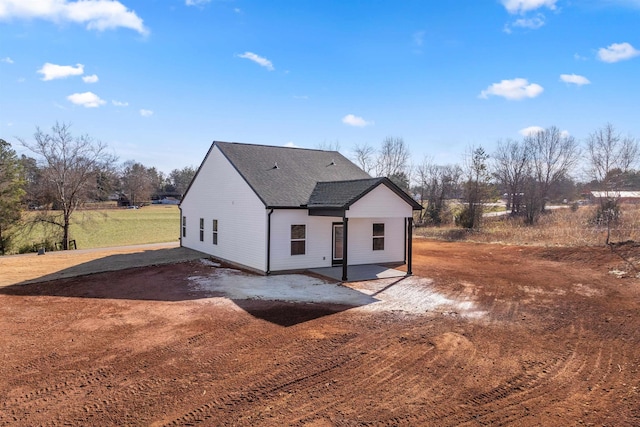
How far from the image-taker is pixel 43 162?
1047 inches

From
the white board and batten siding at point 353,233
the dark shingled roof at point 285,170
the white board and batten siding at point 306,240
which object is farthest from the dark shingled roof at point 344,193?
the white board and batten siding at point 306,240

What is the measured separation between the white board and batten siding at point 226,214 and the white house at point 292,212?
40 millimetres

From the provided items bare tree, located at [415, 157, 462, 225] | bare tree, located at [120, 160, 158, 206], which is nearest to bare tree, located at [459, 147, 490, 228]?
bare tree, located at [415, 157, 462, 225]

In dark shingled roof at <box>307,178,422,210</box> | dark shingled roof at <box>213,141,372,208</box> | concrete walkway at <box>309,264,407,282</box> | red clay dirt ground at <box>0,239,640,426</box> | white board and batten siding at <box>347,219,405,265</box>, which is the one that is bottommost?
red clay dirt ground at <box>0,239,640,426</box>

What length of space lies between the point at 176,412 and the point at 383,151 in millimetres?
41577

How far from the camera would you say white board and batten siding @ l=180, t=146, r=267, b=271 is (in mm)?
15008

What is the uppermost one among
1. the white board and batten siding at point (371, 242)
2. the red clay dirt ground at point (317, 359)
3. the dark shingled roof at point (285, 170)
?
the dark shingled roof at point (285, 170)

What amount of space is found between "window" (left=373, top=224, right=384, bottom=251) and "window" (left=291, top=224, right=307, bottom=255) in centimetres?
338

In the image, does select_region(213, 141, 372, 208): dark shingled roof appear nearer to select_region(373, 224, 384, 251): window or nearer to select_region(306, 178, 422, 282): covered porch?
select_region(306, 178, 422, 282): covered porch

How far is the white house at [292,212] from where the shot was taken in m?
14.4

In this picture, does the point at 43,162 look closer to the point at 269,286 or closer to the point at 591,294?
the point at 269,286

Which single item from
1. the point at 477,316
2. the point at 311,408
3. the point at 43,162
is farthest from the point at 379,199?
the point at 43,162

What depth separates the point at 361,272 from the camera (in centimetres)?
1486

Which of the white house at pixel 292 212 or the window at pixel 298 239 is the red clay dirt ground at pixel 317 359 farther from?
the window at pixel 298 239
